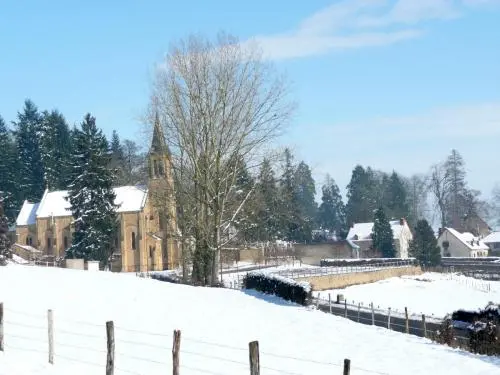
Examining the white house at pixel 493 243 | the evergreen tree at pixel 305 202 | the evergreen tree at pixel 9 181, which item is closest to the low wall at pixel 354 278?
the evergreen tree at pixel 305 202

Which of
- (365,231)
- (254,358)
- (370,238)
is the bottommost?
(254,358)

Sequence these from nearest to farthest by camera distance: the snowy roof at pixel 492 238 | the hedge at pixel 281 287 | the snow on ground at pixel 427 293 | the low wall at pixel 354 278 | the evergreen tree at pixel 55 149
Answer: the hedge at pixel 281 287 < the snow on ground at pixel 427 293 < the low wall at pixel 354 278 < the evergreen tree at pixel 55 149 < the snowy roof at pixel 492 238

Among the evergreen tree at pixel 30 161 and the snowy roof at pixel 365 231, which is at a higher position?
the evergreen tree at pixel 30 161

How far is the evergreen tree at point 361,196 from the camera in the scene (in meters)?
124

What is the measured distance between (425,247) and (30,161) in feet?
184

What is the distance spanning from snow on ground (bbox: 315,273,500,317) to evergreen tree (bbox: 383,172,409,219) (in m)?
45.3

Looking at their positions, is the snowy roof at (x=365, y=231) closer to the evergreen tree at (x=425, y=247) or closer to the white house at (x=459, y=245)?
the white house at (x=459, y=245)

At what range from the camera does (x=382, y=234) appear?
93938mm

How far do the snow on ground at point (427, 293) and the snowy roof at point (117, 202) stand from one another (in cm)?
2465

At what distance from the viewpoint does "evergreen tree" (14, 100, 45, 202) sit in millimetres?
92875

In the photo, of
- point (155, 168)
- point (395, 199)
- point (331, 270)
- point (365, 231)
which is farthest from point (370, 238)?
point (155, 168)

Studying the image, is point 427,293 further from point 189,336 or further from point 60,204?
point 189,336

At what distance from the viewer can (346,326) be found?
2492 cm

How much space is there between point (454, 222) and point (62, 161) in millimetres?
68521
